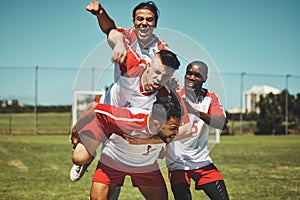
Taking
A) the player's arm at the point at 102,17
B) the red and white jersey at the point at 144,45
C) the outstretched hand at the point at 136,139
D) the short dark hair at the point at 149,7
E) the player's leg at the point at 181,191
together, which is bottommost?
the player's leg at the point at 181,191

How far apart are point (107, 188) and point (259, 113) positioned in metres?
22.0

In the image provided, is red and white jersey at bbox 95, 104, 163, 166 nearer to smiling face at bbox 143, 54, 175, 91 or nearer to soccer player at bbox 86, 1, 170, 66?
smiling face at bbox 143, 54, 175, 91

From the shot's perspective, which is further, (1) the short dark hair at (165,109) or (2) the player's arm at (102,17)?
(1) the short dark hair at (165,109)

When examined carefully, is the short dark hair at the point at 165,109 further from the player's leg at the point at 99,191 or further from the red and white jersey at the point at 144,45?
the player's leg at the point at 99,191

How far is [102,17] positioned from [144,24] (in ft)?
1.66

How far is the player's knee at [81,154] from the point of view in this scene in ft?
14.6

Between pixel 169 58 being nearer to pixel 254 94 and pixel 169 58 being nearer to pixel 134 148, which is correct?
pixel 134 148

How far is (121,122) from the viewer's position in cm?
410

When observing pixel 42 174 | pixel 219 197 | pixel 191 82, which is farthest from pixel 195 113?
pixel 42 174

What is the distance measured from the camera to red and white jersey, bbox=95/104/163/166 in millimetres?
4090

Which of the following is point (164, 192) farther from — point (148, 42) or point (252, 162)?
point (252, 162)

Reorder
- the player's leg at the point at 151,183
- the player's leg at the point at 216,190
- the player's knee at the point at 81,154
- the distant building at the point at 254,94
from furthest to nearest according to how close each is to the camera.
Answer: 1. the distant building at the point at 254,94
2. the player's leg at the point at 216,190
3. the player's leg at the point at 151,183
4. the player's knee at the point at 81,154

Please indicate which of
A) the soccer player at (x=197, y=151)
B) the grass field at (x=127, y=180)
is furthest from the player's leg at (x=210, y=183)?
the grass field at (x=127, y=180)

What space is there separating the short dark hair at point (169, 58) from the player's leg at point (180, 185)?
1519 mm
